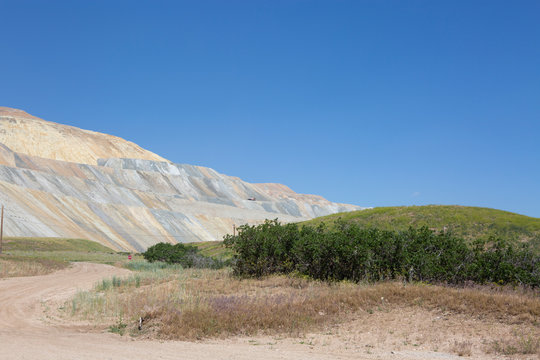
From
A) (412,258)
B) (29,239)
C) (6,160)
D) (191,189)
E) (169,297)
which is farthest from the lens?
(191,189)

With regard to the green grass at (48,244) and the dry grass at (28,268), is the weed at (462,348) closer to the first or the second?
the dry grass at (28,268)

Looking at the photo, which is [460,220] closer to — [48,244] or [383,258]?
[383,258]

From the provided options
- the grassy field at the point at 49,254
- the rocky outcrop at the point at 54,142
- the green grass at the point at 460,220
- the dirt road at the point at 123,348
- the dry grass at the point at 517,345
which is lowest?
the dirt road at the point at 123,348

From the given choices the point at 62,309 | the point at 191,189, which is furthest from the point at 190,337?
the point at 191,189

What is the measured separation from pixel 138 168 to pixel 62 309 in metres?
121

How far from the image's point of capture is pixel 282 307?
1302 centimetres

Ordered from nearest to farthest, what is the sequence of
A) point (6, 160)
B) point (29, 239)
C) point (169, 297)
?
point (169, 297) < point (29, 239) < point (6, 160)

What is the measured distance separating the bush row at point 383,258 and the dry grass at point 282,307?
5.04 feet

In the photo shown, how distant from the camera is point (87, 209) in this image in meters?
82.0

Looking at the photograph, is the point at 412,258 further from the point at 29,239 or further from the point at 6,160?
the point at 6,160

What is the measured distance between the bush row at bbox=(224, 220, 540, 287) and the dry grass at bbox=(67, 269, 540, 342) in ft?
5.04

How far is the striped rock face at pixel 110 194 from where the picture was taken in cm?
7450

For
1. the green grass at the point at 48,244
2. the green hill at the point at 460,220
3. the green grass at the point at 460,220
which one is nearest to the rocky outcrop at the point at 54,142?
the green grass at the point at 48,244

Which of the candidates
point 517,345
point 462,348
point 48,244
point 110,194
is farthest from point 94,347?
point 110,194
